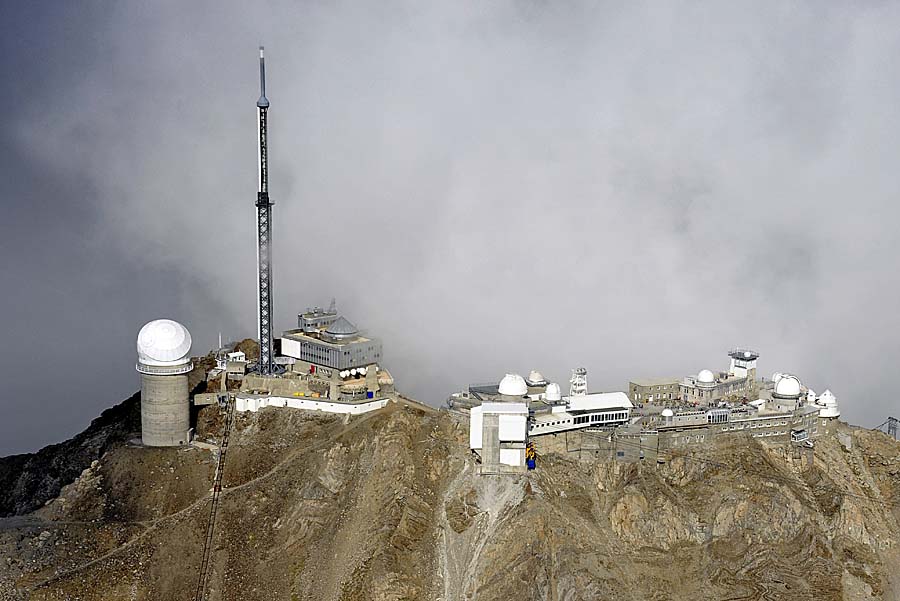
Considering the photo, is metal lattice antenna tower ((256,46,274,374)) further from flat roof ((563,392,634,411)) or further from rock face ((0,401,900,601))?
flat roof ((563,392,634,411))

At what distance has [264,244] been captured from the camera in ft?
351

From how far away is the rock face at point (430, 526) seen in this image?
8506cm

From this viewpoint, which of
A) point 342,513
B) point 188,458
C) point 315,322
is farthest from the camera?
point 315,322

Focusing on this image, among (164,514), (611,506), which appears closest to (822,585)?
(611,506)

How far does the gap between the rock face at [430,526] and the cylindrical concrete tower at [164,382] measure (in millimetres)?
1951

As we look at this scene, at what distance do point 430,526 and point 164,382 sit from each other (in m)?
26.5

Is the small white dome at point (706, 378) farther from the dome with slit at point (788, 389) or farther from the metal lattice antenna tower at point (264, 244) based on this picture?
the metal lattice antenna tower at point (264, 244)

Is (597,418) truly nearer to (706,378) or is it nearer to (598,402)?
(598,402)

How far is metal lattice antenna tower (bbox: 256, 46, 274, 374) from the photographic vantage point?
348 ft

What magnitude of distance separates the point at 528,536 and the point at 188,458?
97.6 feet

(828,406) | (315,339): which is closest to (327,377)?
(315,339)

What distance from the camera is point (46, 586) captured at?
84625mm

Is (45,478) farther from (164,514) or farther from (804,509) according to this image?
(804,509)

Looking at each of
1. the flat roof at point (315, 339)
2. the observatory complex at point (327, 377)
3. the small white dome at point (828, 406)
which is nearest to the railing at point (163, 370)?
the observatory complex at point (327, 377)
